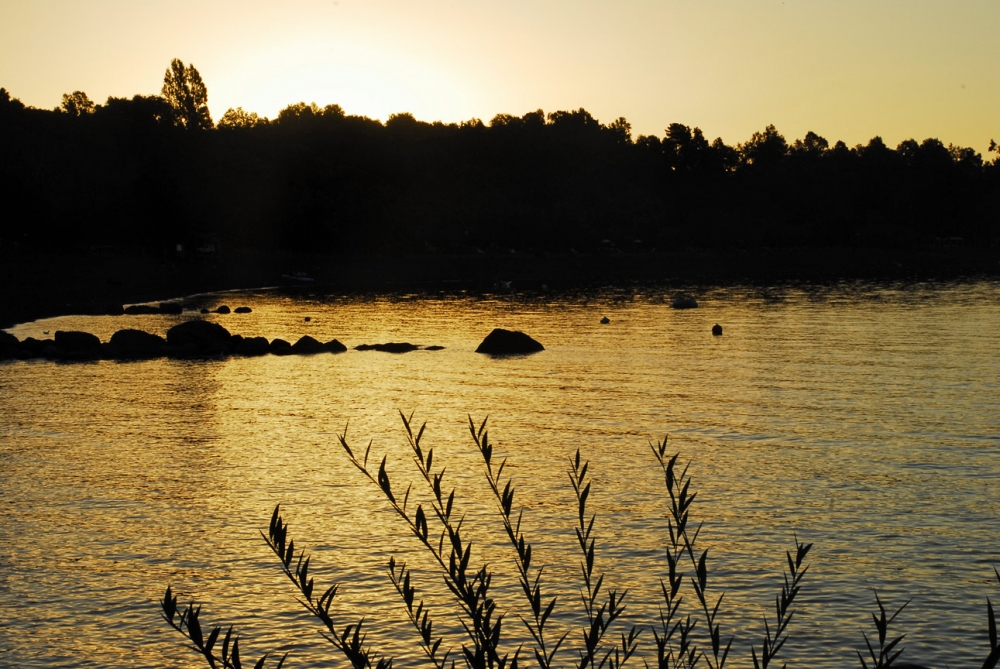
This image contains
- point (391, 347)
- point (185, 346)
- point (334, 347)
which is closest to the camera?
point (185, 346)

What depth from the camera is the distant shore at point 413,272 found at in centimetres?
7788

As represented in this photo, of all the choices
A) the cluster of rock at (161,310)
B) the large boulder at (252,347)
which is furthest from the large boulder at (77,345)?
the cluster of rock at (161,310)

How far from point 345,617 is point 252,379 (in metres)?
24.8

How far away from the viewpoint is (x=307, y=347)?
44.3m

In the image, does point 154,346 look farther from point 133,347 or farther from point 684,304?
point 684,304

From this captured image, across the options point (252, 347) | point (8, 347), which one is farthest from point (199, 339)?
point (8, 347)

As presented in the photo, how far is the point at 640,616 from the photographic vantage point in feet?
38.9

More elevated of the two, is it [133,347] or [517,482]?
[133,347]

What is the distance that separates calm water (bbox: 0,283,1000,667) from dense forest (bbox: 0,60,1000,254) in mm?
69204

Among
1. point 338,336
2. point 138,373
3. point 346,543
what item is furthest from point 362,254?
point 346,543

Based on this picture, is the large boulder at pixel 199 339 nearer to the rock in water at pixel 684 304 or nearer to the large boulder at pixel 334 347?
the large boulder at pixel 334 347

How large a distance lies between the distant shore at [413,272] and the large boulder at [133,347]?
17728 mm

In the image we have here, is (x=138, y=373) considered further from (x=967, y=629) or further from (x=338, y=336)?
(x=967, y=629)

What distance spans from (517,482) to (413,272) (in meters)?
103
